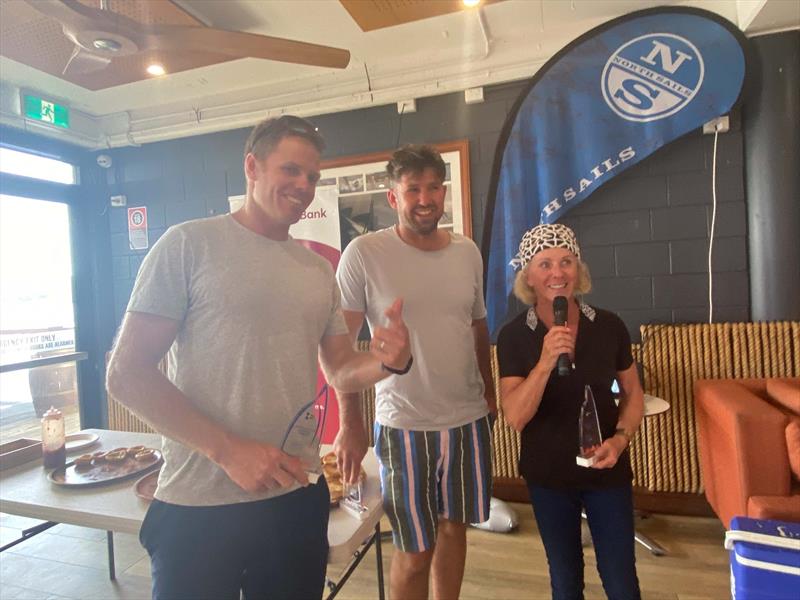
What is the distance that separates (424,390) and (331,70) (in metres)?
2.58

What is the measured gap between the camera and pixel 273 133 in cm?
115

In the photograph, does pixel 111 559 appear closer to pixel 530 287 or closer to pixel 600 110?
pixel 530 287

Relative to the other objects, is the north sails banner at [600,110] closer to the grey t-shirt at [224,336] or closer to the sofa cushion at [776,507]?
the sofa cushion at [776,507]

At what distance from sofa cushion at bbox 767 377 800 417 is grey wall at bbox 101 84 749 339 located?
64cm

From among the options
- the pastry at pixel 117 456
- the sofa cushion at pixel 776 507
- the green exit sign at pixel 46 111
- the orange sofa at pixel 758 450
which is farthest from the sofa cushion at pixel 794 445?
the green exit sign at pixel 46 111

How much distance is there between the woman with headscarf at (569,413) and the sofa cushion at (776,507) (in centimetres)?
72

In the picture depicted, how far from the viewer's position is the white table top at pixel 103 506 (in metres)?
1.30

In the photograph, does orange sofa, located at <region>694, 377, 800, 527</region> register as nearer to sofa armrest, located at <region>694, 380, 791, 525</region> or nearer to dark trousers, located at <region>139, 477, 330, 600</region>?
sofa armrest, located at <region>694, 380, 791, 525</region>

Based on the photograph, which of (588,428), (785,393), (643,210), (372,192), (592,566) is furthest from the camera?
(372,192)

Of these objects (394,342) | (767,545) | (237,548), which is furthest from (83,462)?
(767,545)

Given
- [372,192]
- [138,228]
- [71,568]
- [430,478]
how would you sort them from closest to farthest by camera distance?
[430,478] < [71,568] < [372,192] < [138,228]

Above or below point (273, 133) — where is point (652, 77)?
above

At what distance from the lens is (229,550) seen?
103 cm

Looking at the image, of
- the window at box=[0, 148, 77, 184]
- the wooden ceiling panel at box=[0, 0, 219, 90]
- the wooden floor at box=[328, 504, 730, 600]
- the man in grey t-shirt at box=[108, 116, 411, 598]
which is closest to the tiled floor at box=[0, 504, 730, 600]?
the wooden floor at box=[328, 504, 730, 600]
